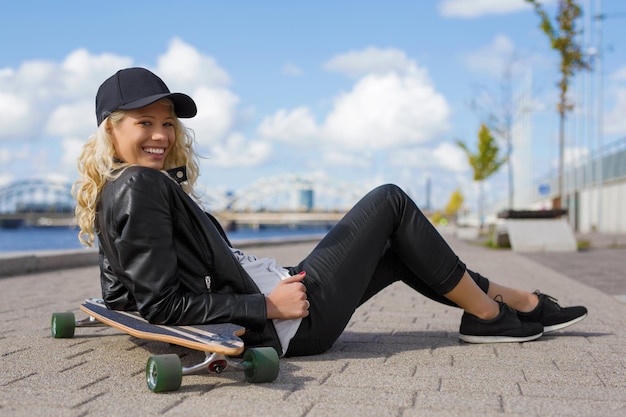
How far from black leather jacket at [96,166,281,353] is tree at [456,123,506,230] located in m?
24.5

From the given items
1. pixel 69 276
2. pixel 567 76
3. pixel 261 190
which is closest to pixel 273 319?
pixel 69 276

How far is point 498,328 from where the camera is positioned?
3.50 metres

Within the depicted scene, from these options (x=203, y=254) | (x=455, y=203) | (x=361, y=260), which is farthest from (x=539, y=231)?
(x=455, y=203)

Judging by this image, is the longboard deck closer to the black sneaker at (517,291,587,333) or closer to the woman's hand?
the woman's hand

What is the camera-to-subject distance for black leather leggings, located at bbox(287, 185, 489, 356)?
306 cm

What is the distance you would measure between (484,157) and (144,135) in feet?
81.8

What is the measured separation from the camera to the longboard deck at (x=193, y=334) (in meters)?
2.43

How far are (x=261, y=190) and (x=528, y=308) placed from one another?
96.1 meters

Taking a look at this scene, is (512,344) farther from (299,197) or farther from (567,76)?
(299,197)

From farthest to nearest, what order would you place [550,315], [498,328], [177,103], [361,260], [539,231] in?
[539,231] < [550,315] < [498,328] < [361,260] < [177,103]

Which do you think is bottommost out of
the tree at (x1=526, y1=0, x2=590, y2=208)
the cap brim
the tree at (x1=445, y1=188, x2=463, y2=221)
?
the tree at (x1=445, y1=188, x2=463, y2=221)

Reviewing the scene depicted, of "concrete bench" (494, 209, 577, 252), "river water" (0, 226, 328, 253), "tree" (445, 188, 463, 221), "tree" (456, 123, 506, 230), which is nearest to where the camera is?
"concrete bench" (494, 209, 577, 252)

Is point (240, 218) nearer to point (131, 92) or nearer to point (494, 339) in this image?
point (494, 339)

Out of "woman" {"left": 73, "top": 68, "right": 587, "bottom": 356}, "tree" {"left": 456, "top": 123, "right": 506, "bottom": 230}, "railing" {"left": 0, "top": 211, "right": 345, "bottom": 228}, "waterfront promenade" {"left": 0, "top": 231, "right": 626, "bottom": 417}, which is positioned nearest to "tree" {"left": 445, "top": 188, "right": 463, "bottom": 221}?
"railing" {"left": 0, "top": 211, "right": 345, "bottom": 228}
